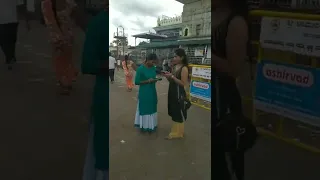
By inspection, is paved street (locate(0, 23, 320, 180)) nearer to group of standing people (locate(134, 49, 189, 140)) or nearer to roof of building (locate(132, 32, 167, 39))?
group of standing people (locate(134, 49, 189, 140))

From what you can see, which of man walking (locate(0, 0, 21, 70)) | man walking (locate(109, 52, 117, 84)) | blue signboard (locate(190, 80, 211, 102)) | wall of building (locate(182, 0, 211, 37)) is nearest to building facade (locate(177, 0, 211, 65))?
wall of building (locate(182, 0, 211, 37))

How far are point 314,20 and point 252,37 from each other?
0.61 m

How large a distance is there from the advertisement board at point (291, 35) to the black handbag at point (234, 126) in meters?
0.31

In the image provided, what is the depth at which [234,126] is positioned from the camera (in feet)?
4.44

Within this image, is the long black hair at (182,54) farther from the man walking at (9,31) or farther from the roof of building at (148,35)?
the man walking at (9,31)

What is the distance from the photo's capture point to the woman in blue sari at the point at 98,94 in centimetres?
114

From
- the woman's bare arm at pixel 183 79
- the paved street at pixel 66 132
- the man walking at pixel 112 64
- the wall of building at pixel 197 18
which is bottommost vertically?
the paved street at pixel 66 132

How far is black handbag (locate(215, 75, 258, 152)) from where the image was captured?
4.33 ft

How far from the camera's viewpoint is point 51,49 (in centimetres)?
116

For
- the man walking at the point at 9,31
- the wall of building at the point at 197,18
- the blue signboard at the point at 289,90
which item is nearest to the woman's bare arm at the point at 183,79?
the wall of building at the point at 197,18

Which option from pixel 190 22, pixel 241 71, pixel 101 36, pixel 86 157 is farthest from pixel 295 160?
pixel 101 36

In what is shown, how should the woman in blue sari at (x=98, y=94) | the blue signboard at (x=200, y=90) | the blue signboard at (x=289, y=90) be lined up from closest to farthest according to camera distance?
the woman in blue sari at (x=98, y=94)
the blue signboard at (x=200, y=90)
the blue signboard at (x=289, y=90)

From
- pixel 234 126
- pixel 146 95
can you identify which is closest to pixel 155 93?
pixel 146 95

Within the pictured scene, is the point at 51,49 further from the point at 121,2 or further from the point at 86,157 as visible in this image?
the point at 86,157
